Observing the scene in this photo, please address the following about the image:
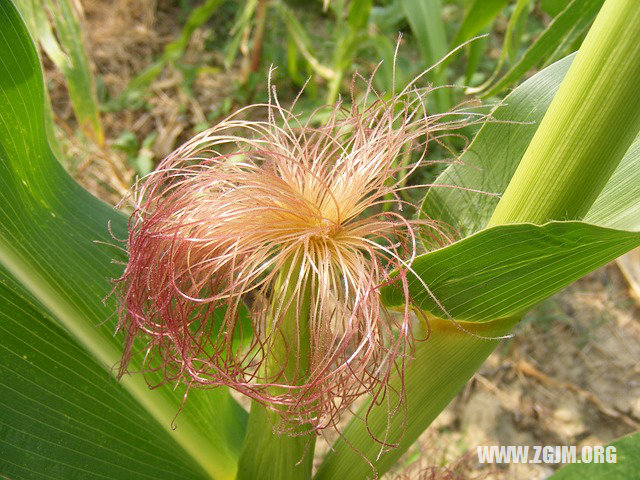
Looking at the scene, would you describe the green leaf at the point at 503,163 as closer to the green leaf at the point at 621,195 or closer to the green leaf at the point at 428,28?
the green leaf at the point at 621,195

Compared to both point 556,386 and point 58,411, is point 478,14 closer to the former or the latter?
point 556,386

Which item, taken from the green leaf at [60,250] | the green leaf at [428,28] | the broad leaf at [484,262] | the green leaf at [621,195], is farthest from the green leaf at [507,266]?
the green leaf at [428,28]

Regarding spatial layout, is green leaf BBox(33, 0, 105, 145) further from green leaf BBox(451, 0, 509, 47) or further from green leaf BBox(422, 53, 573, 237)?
green leaf BBox(422, 53, 573, 237)

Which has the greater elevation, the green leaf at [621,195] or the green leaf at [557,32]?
the green leaf at [557,32]

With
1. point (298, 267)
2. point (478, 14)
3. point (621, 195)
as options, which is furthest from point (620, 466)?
point (478, 14)

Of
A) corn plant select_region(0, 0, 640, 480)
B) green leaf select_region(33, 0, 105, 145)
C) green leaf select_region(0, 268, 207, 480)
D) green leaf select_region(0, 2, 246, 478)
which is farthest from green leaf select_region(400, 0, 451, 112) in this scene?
green leaf select_region(0, 268, 207, 480)

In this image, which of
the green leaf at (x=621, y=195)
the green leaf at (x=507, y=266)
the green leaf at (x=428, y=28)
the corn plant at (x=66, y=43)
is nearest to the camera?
the green leaf at (x=507, y=266)
